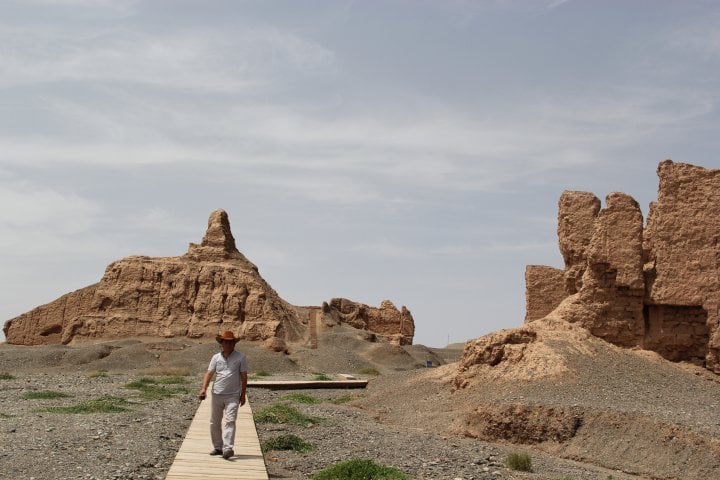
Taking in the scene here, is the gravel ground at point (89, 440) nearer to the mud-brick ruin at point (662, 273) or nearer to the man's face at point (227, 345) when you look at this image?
the man's face at point (227, 345)

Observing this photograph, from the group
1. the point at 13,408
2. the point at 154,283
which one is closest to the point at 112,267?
the point at 154,283

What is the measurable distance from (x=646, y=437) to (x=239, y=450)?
7.48 meters

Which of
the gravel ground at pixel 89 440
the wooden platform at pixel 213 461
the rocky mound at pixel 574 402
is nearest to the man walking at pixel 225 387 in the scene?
the wooden platform at pixel 213 461

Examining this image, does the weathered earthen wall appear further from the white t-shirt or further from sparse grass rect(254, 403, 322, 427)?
the white t-shirt

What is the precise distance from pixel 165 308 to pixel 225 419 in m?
46.4

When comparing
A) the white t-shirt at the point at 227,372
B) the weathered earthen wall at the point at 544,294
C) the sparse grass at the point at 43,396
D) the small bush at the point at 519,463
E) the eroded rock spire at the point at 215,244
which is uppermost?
the eroded rock spire at the point at 215,244

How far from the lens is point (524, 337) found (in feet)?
64.7

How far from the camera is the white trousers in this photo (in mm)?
9914

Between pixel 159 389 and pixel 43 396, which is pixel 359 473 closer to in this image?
pixel 43 396

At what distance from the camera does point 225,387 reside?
10.3 metres

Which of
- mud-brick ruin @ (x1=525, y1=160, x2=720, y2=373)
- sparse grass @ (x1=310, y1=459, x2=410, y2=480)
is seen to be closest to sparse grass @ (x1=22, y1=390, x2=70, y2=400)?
sparse grass @ (x1=310, y1=459, x2=410, y2=480)

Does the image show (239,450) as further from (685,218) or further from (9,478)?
(685,218)

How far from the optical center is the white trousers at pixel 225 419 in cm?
991

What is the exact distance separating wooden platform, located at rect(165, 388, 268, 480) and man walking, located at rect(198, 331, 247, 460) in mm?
283
